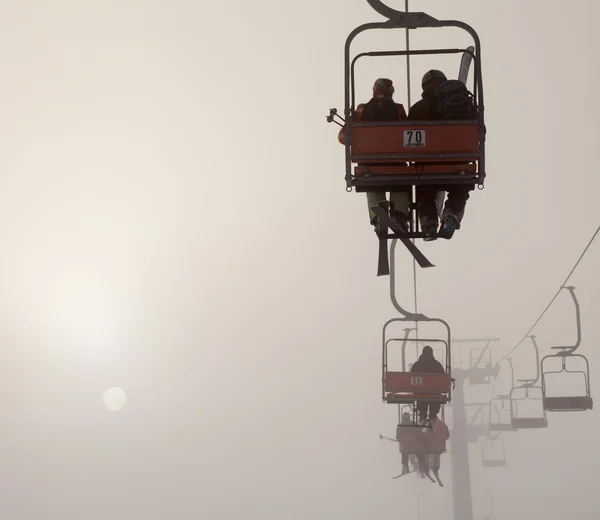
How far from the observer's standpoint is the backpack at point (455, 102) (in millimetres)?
10359

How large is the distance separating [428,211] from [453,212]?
26cm

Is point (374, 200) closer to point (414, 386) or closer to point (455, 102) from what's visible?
point (455, 102)

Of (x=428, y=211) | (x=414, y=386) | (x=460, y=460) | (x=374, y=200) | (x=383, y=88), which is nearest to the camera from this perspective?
(x=383, y=88)

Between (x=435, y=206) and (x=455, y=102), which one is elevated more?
(x=455, y=102)

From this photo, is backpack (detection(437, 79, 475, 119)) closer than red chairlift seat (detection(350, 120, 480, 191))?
No

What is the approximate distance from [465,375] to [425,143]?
53.4 metres

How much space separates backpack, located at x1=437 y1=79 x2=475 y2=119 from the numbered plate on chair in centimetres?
39

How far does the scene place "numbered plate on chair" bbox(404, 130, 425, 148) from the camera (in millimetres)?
10172

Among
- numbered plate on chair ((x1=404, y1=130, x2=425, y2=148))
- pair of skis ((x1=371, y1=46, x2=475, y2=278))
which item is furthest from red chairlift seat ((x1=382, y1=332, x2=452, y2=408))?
numbered plate on chair ((x1=404, y1=130, x2=425, y2=148))

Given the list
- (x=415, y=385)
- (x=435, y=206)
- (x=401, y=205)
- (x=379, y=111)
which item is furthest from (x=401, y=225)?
(x=415, y=385)

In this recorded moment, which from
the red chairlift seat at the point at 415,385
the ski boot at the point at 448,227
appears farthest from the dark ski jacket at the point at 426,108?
the red chairlift seat at the point at 415,385

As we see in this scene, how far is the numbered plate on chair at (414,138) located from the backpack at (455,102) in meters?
0.39

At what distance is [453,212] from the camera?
11.5 metres

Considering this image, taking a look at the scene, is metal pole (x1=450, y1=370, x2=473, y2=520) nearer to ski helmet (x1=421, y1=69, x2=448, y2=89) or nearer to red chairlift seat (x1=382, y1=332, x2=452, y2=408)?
red chairlift seat (x1=382, y1=332, x2=452, y2=408)
